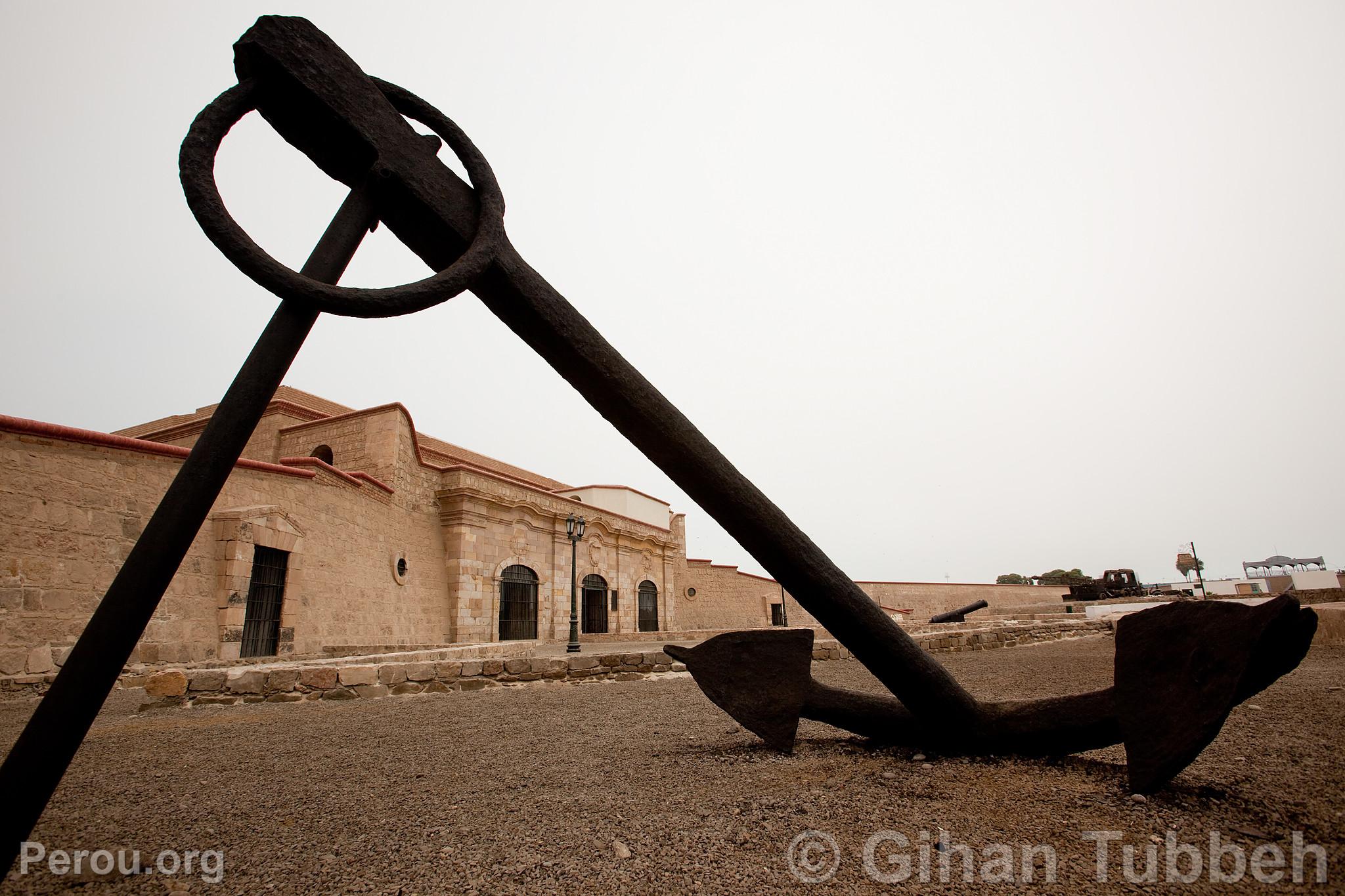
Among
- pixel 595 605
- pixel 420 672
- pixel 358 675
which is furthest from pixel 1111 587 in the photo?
pixel 358 675

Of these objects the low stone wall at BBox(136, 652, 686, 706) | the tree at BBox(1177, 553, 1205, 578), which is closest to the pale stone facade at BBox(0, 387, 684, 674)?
the low stone wall at BBox(136, 652, 686, 706)

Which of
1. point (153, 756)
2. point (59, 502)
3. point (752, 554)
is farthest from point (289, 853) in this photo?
point (59, 502)

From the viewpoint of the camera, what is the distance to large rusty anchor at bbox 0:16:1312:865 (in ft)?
3.59

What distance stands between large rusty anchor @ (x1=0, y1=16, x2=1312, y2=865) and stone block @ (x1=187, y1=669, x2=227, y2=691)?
4.70m

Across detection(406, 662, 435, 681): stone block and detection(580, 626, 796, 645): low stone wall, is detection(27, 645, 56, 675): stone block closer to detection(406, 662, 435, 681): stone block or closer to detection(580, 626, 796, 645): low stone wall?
detection(406, 662, 435, 681): stone block

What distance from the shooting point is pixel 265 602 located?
877 centimetres

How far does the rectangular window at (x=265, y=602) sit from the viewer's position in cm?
845

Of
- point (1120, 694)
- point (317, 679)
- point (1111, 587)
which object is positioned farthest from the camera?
point (1111, 587)

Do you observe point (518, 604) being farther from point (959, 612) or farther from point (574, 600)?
point (959, 612)

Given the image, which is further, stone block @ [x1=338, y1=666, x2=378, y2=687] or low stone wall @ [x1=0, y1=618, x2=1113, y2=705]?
stone block @ [x1=338, y1=666, x2=378, y2=687]

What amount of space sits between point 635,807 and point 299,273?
1757mm

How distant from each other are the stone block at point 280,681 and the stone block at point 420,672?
89 centimetres

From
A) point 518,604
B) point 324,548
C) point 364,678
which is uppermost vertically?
point 324,548

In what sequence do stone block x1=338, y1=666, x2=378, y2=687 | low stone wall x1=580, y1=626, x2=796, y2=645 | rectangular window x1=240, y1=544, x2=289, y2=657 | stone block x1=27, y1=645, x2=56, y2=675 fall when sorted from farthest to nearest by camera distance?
low stone wall x1=580, y1=626, x2=796, y2=645 < rectangular window x1=240, y1=544, x2=289, y2=657 < stone block x1=27, y1=645, x2=56, y2=675 < stone block x1=338, y1=666, x2=378, y2=687
